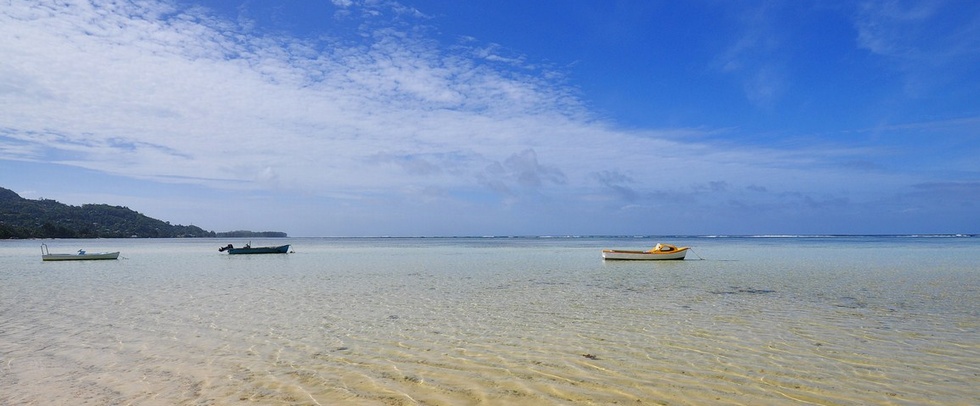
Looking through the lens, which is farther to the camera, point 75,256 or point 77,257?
point 77,257

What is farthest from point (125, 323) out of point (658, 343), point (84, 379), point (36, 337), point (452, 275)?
point (452, 275)

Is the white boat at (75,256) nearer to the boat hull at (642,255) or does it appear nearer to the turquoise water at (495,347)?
the turquoise water at (495,347)

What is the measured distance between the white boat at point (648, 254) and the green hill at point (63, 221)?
14799 cm

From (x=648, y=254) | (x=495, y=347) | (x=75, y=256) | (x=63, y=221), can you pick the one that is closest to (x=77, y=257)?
(x=75, y=256)

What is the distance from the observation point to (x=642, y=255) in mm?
41375

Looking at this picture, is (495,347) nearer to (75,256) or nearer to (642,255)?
(642,255)

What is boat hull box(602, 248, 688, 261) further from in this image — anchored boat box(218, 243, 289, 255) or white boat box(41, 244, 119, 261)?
white boat box(41, 244, 119, 261)

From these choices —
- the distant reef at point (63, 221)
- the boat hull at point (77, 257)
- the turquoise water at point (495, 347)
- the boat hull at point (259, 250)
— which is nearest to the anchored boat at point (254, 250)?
the boat hull at point (259, 250)

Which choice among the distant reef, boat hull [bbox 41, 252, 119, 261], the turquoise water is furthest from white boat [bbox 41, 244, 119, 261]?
the distant reef

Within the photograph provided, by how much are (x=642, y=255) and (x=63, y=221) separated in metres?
192

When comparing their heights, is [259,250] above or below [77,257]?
above

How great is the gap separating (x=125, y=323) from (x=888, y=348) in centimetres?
1622

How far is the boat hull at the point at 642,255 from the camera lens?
133 ft

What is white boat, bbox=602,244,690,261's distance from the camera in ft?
→ 133
